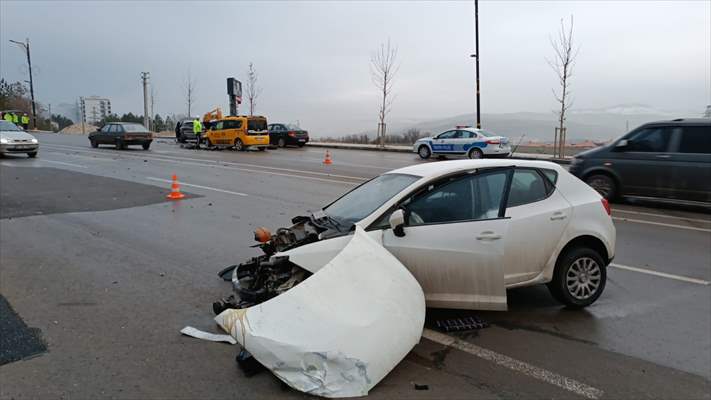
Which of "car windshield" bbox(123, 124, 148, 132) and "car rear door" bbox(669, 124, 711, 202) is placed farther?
"car windshield" bbox(123, 124, 148, 132)

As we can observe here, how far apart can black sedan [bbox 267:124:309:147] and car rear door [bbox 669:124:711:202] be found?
2492cm

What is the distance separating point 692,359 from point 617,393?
1.07 meters

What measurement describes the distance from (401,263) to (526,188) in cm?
166

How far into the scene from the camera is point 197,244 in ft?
23.2

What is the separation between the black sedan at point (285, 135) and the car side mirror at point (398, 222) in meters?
29.3

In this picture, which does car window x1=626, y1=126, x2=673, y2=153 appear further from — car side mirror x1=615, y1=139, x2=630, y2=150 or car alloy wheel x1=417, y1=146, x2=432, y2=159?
car alloy wheel x1=417, y1=146, x2=432, y2=159

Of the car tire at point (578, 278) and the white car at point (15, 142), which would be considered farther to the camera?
the white car at point (15, 142)

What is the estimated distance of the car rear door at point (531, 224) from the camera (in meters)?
4.43

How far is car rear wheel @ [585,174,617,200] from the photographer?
37.0ft

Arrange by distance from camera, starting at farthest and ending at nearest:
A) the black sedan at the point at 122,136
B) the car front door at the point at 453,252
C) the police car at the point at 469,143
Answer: the black sedan at the point at 122,136 → the police car at the point at 469,143 → the car front door at the point at 453,252

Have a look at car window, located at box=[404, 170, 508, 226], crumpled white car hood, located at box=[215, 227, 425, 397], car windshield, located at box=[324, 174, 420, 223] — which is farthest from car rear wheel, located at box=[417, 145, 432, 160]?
crumpled white car hood, located at box=[215, 227, 425, 397]

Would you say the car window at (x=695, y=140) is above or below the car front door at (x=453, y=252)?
above

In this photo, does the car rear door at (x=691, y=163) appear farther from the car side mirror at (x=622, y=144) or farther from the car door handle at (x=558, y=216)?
the car door handle at (x=558, y=216)

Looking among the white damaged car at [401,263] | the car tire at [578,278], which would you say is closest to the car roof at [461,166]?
the white damaged car at [401,263]
